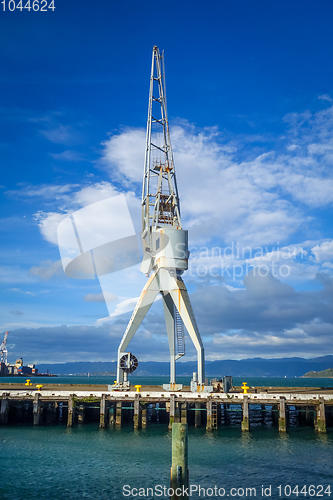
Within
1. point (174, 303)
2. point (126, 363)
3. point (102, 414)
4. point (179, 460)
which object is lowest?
point (102, 414)

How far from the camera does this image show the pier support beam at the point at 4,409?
1688 inches

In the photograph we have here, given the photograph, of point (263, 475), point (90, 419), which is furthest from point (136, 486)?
point (90, 419)

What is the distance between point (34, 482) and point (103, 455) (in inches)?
267

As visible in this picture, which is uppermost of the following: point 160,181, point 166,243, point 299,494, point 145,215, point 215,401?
point 160,181

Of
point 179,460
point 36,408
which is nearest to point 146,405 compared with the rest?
point 36,408

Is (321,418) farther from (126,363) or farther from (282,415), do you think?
(126,363)

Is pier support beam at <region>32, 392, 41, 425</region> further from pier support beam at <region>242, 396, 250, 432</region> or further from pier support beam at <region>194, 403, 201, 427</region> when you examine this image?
pier support beam at <region>242, 396, 250, 432</region>

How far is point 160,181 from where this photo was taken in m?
50.0

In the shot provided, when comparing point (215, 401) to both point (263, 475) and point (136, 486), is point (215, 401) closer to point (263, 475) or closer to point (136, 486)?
point (263, 475)

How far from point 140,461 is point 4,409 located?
19.7 m

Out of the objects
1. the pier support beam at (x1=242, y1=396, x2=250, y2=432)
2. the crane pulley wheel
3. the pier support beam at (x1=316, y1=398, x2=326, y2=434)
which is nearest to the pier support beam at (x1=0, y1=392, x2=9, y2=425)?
the crane pulley wheel

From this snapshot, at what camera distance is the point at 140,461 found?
97.6ft

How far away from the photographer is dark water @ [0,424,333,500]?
24.8 metres

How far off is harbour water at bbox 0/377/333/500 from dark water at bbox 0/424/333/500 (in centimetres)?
5
